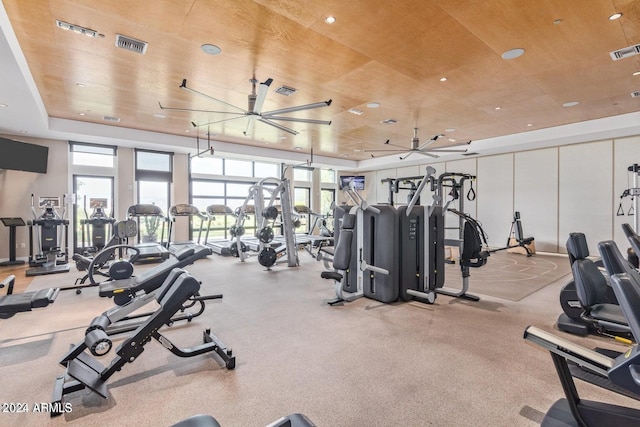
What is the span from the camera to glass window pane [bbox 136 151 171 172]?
9.70 metres

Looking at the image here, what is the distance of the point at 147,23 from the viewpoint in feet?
12.0

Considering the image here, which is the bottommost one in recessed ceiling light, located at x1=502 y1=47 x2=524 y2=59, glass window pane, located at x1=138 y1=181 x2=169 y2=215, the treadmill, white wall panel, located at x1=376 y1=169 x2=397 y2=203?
the treadmill

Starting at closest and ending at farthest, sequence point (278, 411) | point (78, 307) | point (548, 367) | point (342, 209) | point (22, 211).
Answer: point (278, 411) < point (548, 367) < point (78, 307) < point (342, 209) < point (22, 211)

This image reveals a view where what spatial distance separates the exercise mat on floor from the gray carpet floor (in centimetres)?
69

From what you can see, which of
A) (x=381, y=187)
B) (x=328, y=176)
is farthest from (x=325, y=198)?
(x=381, y=187)

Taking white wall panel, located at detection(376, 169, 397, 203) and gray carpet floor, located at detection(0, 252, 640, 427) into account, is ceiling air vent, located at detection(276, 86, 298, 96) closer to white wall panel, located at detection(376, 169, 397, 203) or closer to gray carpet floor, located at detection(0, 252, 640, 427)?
gray carpet floor, located at detection(0, 252, 640, 427)

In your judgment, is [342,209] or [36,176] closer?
[342,209]

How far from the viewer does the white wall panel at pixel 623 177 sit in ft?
26.4

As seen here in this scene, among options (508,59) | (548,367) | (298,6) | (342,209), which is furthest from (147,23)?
(548,367)

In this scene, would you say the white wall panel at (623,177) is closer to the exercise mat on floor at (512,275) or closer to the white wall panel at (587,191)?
the white wall panel at (587,191)

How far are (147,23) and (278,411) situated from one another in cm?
430

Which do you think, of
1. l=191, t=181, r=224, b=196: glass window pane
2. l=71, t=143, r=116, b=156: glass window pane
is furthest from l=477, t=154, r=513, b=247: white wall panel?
l=71, t=143, r=116, b=156: glass window pane

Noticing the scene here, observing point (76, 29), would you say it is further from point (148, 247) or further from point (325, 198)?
point (325, 198)

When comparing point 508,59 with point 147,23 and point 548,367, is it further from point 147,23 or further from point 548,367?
point 147,23
